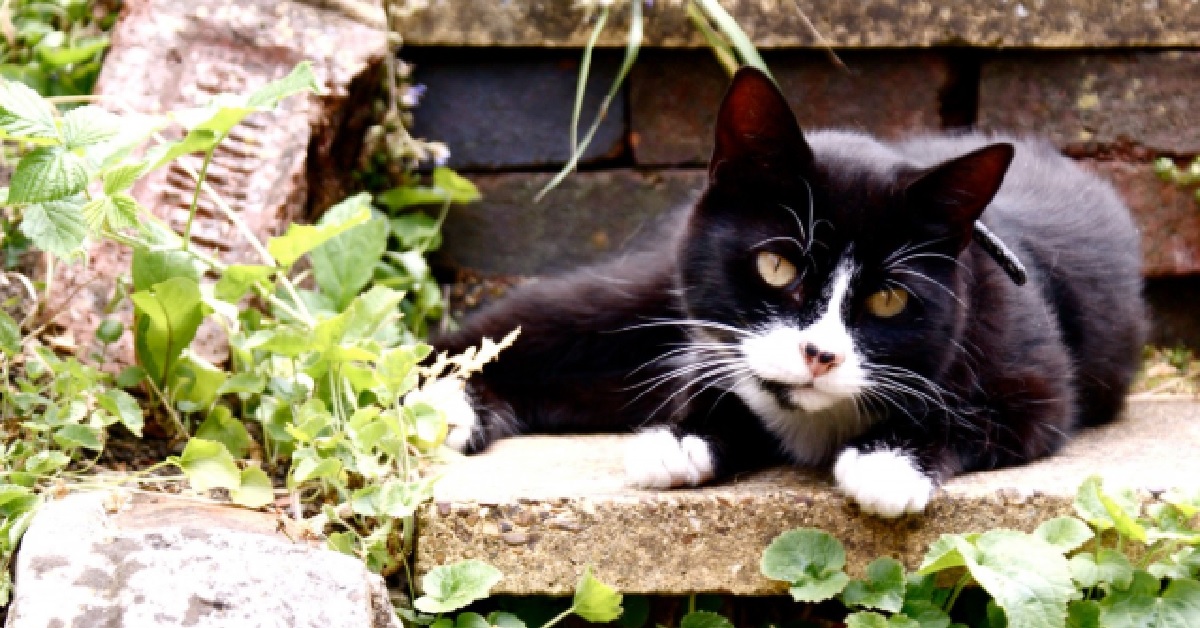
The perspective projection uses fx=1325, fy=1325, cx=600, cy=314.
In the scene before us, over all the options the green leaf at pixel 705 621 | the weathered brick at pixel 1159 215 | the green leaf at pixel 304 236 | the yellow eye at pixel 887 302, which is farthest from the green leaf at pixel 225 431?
the weathered brick at pixel 1159 215

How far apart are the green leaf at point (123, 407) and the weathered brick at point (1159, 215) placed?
215 cm

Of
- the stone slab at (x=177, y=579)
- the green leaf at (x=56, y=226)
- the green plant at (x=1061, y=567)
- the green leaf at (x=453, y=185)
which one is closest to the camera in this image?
the stone slab at (x=177, y=579)

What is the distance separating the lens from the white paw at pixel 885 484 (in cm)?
181

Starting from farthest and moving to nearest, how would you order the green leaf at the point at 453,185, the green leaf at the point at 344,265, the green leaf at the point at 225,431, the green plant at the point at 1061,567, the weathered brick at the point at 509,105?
1. the weathered brick at the point at 509,105
2. the green leaf at the point at 453,185
3. the green leaf at the point at 344,265
4. the green leaf at the point at 225,431
5. the green plant at the point at 1061,567

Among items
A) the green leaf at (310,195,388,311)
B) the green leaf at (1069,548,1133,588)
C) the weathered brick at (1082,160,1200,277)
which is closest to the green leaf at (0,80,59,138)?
the green leaf at (310,195,388,311)

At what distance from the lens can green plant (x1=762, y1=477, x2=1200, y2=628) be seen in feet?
5.45

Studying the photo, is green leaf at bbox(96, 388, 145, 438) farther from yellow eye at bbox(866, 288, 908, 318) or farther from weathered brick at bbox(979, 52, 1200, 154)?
weathered brick at bbox(979, 52, 1200, 154)

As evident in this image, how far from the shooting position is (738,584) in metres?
1.85

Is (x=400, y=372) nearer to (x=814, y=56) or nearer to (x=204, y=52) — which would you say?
(x=204, y=52)

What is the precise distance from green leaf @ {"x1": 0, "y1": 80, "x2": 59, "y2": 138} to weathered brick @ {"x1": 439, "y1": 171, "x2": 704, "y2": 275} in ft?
4.42

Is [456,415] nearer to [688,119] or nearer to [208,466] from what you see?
[208,466]

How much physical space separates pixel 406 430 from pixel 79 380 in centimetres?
49

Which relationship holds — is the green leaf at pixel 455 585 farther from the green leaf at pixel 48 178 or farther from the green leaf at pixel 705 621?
the green leaf at pixel 48 178

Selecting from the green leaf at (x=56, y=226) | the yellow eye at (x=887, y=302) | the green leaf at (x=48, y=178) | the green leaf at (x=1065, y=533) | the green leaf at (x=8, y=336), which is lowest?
the green leaf at (x=8, y=336)
